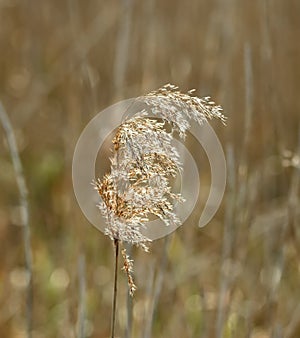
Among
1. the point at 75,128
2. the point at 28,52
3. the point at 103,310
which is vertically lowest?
the point at 103,310

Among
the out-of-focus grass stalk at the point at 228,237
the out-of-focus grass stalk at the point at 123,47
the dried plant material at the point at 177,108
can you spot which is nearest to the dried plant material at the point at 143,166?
the dried plant material at the point at 177,108

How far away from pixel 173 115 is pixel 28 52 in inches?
55.2

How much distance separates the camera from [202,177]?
74.0 inches

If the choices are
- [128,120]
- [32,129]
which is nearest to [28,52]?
[32,129]

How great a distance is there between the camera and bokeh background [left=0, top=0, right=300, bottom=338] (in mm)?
1004

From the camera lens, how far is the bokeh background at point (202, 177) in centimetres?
100

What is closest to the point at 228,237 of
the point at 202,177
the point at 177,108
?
the point at 177,108

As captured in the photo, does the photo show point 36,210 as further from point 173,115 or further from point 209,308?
point 173,115

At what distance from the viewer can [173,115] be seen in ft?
1.72

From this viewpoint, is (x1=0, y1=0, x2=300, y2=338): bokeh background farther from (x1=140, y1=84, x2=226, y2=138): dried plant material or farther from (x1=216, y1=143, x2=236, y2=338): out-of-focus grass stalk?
(x1=140, y1=84, x2=226, y2=138): dried plant material

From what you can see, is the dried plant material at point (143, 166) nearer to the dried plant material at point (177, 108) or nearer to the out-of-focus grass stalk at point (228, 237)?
the dried plant material at point (177, 108)

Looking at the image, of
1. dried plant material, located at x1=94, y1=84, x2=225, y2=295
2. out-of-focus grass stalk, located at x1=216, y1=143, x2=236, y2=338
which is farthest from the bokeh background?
dried plant material, located at x1=94, y1=84, x2=225, y2=295

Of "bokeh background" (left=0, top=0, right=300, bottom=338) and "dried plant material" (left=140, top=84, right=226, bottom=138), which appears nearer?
"dried plant material" (left=140, top=84, right=226, bottom=138)

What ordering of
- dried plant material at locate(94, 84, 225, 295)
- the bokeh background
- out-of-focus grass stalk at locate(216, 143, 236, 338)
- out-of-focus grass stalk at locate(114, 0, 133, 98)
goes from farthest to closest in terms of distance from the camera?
out-of-focus grass stalk at locate(114, 0, 133, 98) < the bokeh background < out-of-focus grass stalk at locate(216, 143, 236, 338) < dried plant material at locate(94, 84, 225, 295)
